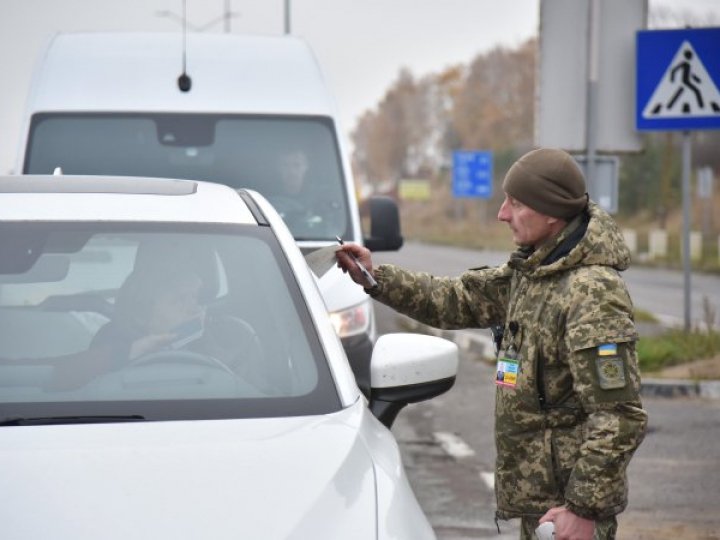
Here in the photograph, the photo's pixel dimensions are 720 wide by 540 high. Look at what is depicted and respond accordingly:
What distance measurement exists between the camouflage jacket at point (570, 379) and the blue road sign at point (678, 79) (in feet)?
27.3

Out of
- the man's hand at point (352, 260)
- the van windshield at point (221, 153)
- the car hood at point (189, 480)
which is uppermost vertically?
the van windshield at point (221, 153)

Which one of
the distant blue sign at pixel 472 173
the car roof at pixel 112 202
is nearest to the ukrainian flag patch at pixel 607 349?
the car roof at pixel 112 202

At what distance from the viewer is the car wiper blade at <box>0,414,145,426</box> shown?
131 inches

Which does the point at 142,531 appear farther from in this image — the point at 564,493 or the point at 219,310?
the point at 564,493

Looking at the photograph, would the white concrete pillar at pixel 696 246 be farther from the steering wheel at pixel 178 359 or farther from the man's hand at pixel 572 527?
the steering wheel at pixel 178 359

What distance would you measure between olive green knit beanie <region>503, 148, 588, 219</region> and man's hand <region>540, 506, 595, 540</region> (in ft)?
2.62

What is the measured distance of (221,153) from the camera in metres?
8.66

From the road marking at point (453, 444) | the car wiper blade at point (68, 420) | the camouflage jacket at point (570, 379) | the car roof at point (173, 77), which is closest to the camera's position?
the car wiper blade at point (68, 420)

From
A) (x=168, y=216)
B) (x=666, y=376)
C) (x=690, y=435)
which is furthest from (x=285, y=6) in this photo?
(x=168, y=216)

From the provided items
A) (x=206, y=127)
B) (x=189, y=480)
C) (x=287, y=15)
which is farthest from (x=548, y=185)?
(x=287, y=15)

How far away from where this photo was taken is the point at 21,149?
8.39 metres

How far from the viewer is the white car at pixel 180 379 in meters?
2.92

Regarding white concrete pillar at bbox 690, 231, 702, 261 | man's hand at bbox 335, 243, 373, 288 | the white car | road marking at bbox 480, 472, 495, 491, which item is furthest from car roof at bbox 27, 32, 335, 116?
white concrete pillar at bbox 690, 231, 702, 261

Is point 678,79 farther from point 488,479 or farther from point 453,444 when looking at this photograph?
point 488,479
